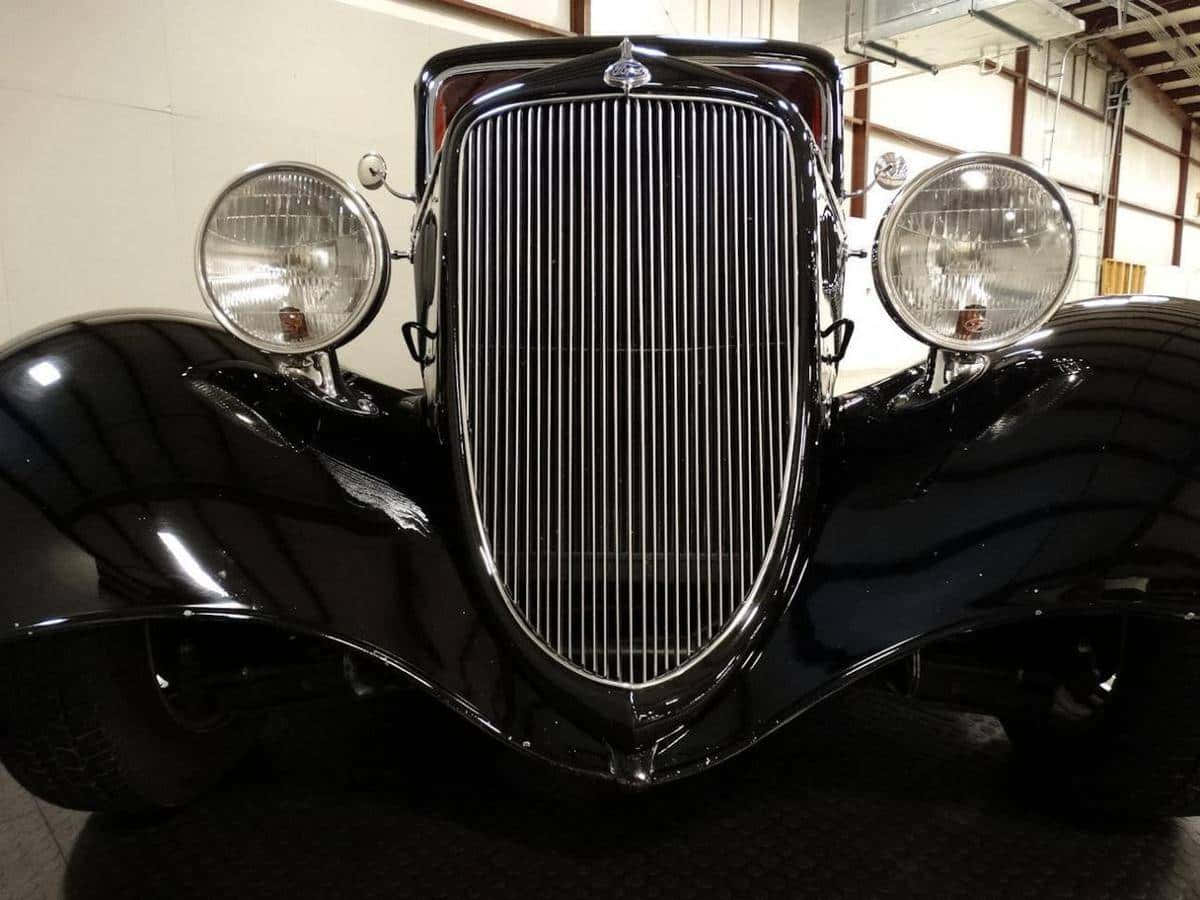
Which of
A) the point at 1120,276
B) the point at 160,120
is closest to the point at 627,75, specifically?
the point at 160,120

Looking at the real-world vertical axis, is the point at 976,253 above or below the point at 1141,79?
below

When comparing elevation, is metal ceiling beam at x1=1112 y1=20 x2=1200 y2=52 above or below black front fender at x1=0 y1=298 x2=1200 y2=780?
above

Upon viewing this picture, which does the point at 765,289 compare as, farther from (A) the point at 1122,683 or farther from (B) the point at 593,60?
(A) the point at 1122,683

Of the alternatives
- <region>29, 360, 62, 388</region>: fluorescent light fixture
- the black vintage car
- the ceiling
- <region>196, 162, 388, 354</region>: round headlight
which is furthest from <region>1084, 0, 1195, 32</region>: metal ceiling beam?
<region>29, 360, 62, 388</region>: fluorescent light fixture

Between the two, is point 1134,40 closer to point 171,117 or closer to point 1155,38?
point 1155,38

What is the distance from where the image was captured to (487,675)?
1077 millimetres

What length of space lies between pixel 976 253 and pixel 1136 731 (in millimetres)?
763

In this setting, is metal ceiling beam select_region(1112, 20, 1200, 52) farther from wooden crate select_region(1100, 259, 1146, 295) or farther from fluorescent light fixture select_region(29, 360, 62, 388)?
fluorescent light fixture select_region(29, 360, 62, 388)

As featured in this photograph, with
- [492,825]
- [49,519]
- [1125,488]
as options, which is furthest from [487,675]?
[1125,488]

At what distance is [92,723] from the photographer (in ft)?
3.88

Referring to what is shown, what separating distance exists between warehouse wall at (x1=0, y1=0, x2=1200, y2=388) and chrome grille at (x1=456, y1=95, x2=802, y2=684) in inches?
111

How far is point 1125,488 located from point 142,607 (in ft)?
3.98

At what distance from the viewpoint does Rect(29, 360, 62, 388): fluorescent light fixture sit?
1.10m

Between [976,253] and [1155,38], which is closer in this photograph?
[976,253]
